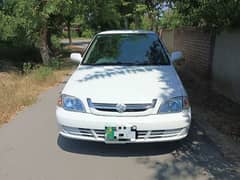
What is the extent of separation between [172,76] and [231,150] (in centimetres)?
132

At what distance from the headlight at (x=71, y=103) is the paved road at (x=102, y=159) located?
0.67m

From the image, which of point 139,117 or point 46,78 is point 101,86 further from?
point 46,78

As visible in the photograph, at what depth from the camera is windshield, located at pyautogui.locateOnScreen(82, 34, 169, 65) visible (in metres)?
5.61

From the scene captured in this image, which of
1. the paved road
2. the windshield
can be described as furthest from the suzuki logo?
the windshield

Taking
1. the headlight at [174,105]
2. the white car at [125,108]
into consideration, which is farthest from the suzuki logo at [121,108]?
the headlight at [174,105]

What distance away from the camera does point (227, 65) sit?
808 centimetres

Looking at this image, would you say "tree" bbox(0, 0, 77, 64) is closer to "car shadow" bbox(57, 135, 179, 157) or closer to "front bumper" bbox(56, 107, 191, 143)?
"car shadow" bbox(57, 135, 179, 157)

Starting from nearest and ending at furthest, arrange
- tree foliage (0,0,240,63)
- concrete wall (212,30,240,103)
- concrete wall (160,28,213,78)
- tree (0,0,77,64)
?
1. concrete wall (212,30,240,103)
2. tree foliage (0,0,240,63)
3. concrete wall (160,28,213,78)
4. tree (0,0,77,64)

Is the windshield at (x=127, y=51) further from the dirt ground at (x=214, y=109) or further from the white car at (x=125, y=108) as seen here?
the dirt ground at (x=214, y=109)

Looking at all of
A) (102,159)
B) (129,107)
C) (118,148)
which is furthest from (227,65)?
(102,159)

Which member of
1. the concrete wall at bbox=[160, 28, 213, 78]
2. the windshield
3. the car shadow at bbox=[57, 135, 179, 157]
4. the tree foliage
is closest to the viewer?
the car shadow at bbox=[57, 135, 179, 157]

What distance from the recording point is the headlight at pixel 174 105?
4164 mm

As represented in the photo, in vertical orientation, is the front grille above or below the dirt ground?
above

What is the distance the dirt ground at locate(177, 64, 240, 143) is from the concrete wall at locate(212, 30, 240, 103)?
0.21m
